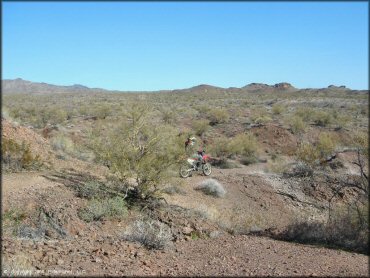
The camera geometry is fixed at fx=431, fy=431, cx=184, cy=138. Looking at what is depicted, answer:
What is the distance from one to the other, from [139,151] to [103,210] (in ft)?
10.1

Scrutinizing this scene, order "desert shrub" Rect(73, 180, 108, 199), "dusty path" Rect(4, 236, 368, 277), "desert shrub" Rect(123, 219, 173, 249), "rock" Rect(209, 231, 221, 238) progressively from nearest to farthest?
1. "dusty path" Rect(4, 236, 368, 277)
2. "desert shrub" Rect(123, 219, 173, 249)
3. "rock" Rect(209, 231, 221, 238)
4. "desert shrub" Rect(73, 180, 108, 199)

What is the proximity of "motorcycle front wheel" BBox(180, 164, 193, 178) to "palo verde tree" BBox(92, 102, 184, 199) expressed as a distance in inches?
151

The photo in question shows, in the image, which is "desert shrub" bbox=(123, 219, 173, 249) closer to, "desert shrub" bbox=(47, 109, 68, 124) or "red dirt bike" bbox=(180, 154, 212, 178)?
"red dirt bike" bbox=(180, 154, 212, 178)

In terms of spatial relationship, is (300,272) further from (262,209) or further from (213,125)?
(213,125)

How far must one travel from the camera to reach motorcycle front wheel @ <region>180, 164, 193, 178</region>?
1848 cm

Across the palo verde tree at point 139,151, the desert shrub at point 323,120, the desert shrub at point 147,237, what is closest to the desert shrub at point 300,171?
the palo verde tree at point 139,151

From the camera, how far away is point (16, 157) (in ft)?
45.2

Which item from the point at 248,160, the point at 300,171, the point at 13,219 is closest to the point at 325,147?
the point at 248,160

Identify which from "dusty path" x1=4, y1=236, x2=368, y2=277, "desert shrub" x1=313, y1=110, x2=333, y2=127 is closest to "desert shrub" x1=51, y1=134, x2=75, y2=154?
"dusty path" x1=4, y1=236, x2=368, y2=277

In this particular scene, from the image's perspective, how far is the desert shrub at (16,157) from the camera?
13.4m

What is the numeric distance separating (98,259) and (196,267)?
1.82m

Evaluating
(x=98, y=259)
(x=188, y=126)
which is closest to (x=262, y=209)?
(x=98, y=259)

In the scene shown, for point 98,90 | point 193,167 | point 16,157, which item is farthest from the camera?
point 98,90

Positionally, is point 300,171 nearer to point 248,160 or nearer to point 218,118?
point 248,160
